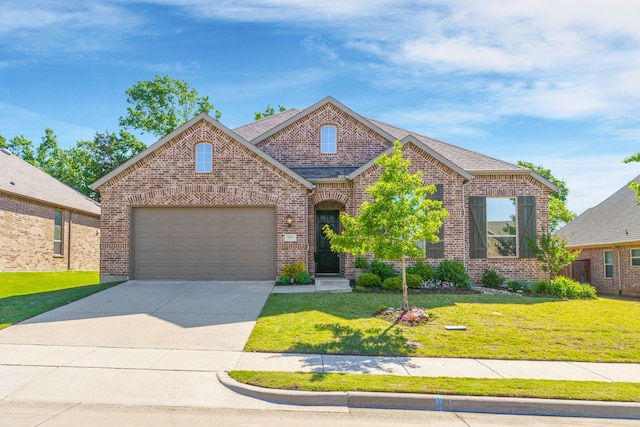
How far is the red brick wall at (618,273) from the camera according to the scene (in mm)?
22047

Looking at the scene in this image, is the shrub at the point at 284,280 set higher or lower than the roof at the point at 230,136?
lower

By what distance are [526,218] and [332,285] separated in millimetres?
7865

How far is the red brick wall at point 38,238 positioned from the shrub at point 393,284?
16.7m

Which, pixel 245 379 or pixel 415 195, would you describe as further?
pixel 415 195

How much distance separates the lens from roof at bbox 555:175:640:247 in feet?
74.0

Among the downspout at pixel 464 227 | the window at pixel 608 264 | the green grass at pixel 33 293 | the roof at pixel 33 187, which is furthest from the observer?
the window at pixel 608 264

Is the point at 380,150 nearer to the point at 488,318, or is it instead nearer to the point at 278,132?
the point at 278,132

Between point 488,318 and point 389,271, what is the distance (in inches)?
198

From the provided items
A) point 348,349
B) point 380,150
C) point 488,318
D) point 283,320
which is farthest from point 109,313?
point 380,150

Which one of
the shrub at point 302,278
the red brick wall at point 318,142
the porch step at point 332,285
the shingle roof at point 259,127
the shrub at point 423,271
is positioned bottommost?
the porch step at point 332,285

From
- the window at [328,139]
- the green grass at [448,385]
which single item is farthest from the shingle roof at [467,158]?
the green grass at [448,385]

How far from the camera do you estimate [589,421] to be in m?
6.02

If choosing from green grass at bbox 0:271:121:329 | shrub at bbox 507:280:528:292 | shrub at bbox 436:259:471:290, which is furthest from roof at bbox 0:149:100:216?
shrub at bbox 507:280:528:292

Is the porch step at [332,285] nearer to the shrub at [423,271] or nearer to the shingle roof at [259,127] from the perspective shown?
the shrub at [423,271]
